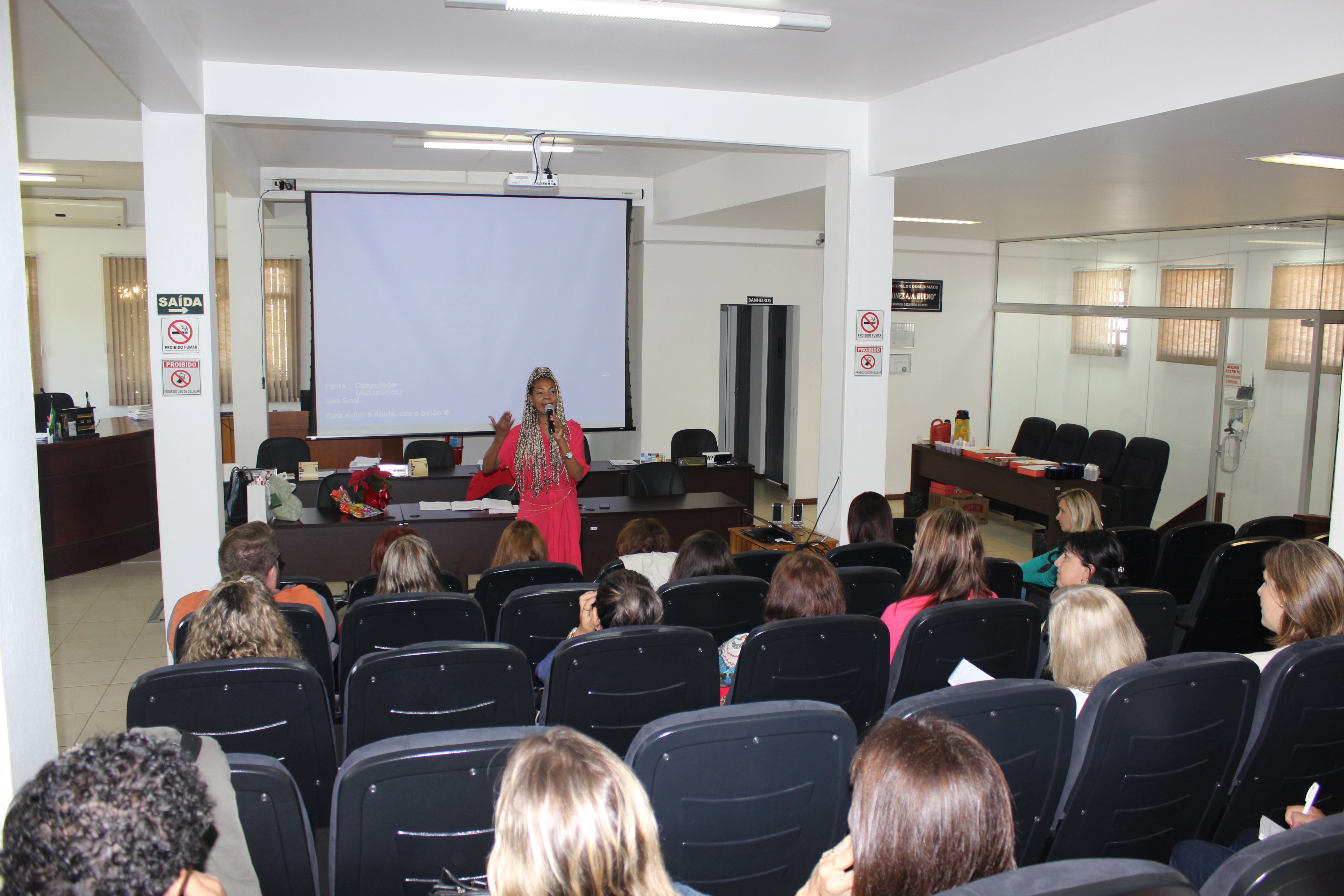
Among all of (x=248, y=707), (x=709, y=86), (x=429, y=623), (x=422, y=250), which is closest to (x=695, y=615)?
(x=429, y=623)

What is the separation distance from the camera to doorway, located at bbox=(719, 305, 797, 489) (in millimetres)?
10531

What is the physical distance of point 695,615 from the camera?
3.27 meters

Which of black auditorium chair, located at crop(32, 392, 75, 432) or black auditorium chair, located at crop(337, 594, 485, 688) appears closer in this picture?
black auditorium chair, located at crop(337, 594, 485, 688)

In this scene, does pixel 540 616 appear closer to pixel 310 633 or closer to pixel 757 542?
pixel 310 633

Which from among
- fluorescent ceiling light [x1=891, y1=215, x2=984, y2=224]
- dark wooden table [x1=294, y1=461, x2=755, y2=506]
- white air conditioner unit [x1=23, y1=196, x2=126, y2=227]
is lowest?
dark wooden table [x1=294, y1=461, x2=755, y2=506]

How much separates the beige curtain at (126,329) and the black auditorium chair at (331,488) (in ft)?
18.3

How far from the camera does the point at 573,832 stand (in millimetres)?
1188

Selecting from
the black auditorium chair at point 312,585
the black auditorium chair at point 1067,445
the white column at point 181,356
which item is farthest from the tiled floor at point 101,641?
the black auditorium chair at point 1067,445

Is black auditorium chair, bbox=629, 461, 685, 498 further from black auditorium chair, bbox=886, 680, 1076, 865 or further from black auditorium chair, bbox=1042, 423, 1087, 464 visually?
black auditorium chair, bbox=886, 680, 1076, 865

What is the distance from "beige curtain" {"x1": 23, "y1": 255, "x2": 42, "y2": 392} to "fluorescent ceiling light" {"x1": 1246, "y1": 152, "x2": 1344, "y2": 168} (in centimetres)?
1151

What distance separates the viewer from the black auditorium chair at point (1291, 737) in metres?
2.29

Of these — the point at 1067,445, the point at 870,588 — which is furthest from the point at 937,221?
the point at 870,588

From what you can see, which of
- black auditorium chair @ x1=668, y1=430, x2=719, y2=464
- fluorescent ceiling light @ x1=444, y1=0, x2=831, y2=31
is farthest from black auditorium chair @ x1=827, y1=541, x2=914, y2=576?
black auditorium chair @ x1=668, y1=430, x2=719, y2=464

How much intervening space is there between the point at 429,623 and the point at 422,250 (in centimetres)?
418
